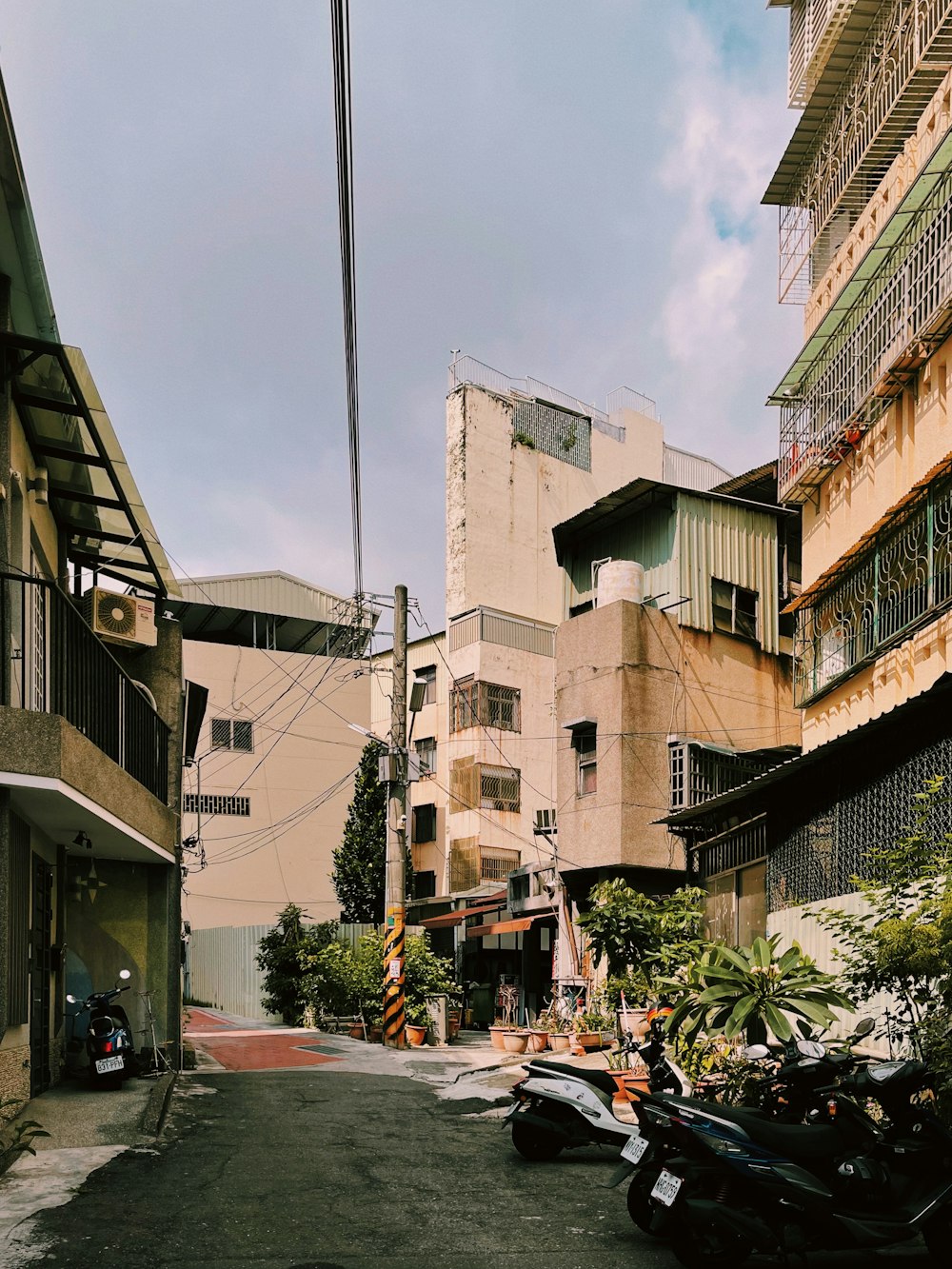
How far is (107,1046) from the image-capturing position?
12.8 m

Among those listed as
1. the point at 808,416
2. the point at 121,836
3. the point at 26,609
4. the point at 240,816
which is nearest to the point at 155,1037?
the point at 121,836

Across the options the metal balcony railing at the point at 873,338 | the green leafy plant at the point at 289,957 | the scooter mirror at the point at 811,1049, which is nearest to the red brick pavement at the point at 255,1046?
the green leafy plant at the point at 289,957

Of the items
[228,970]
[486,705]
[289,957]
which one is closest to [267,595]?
[486,705]

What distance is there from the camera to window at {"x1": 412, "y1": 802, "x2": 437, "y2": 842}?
38.6 meters

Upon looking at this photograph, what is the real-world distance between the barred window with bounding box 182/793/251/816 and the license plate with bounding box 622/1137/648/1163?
3110 centimetres

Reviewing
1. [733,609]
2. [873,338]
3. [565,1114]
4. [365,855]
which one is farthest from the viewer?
[365,855]

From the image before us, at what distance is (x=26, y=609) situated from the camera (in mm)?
11141

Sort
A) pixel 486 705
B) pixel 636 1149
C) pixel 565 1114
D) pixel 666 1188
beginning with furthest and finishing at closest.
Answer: pixel 486 705
pixel 565 1114
pixel 636 1149
pixel 666 1188

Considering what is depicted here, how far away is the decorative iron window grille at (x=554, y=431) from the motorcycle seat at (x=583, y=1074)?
29.1m

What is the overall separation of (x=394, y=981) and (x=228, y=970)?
12.3m

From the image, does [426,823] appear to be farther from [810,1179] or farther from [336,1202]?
[810,1179]

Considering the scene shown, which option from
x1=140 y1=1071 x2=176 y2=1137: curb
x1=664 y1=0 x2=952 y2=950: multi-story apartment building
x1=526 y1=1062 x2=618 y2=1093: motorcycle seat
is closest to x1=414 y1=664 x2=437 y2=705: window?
x1=664 y1=0 x2=952 y2=950: multi-story apartment building

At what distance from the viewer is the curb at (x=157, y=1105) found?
35.6ft

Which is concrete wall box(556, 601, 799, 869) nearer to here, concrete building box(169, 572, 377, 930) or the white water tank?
the white water tank
